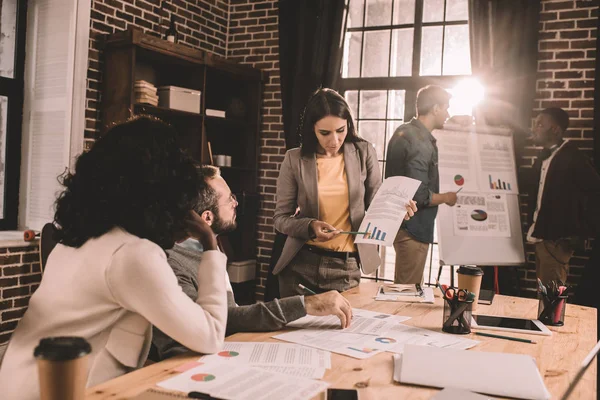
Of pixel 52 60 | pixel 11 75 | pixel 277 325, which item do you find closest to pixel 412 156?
pixel 277 325

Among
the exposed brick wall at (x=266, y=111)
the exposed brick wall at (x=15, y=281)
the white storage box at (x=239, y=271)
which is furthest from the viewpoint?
the exposed brick wall at (x=266, y=111)

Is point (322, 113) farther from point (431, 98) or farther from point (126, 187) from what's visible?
point (431, 98)

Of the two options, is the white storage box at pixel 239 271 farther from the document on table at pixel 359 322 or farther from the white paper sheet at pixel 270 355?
A: the white paper sheet at pixel 270 355

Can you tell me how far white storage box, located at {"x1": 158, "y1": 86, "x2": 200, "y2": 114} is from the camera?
4.15m

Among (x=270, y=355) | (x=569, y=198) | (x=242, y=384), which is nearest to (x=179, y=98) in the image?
(x=569, y=198)

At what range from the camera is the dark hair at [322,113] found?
8.29ft

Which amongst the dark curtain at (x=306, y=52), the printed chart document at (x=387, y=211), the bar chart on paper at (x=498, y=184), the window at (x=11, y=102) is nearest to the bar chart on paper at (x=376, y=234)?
the printed chart document at (x=387, y=211)

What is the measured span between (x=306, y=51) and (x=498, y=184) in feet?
6.42

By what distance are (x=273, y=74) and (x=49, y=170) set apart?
6.94ft

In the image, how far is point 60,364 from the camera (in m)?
0.77

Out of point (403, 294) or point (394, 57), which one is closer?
point (403, 294)

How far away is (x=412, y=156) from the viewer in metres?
3.69

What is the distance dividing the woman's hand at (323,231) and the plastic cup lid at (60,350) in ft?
5.34

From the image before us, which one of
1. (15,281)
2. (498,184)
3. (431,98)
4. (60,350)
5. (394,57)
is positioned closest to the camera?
(60,350)
